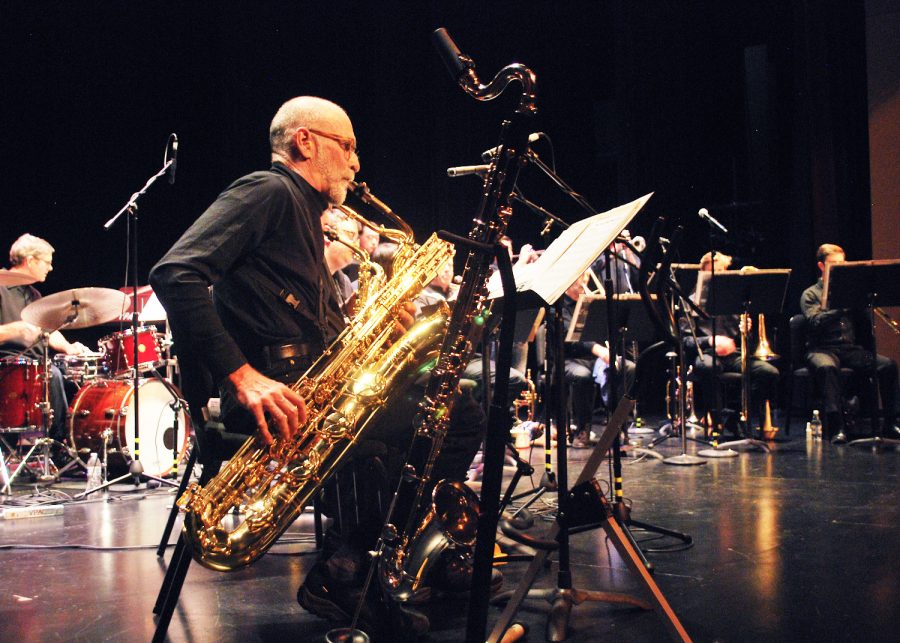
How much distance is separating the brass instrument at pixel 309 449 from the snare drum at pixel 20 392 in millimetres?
3838

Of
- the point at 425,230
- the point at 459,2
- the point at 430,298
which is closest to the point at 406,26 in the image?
the point at 459,2

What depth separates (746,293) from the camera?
6855mm

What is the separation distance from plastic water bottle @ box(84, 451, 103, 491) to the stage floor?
30.7 inches

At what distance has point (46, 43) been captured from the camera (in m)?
7.62

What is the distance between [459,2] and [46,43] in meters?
4.38

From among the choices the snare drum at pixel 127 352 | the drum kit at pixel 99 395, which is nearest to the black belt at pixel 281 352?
the drum kit at pixel 99 395

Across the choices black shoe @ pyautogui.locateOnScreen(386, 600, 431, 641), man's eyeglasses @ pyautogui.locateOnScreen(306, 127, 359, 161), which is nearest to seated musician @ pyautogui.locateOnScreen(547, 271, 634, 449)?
man's eyeglasses @ pyautogui.locateOnScreen(306, 127, 359, 161)

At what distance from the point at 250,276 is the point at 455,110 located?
7.07m

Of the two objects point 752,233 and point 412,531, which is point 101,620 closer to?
point 412,531

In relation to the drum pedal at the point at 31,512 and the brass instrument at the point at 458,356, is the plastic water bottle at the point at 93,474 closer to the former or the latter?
the drum pedal at the point at 31,512

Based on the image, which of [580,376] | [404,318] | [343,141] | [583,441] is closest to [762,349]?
[580,376]

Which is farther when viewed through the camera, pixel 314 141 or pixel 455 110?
pixel 455 110

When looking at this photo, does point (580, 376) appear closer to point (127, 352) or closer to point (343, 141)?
point (127, 352)

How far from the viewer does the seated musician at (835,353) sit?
7383 millimetres
